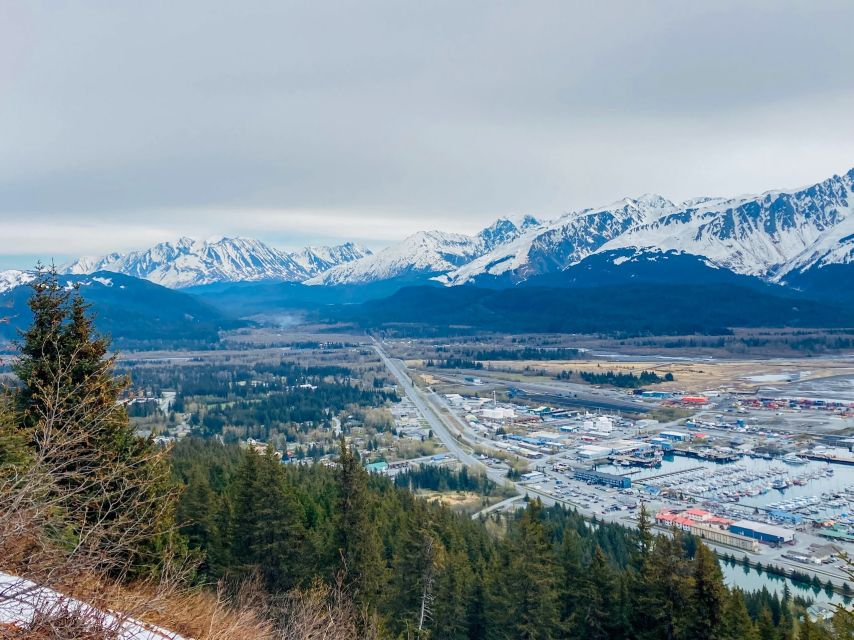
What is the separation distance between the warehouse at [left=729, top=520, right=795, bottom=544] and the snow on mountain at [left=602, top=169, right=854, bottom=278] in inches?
6485

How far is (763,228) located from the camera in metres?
184

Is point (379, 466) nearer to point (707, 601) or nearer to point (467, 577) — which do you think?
point (467, 577)

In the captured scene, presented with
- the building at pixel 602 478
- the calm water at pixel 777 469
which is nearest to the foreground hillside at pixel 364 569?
the calm water at pixel 777 469

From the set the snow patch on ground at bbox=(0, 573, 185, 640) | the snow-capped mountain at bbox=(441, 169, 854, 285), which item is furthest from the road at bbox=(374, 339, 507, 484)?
the snow-capped mountain at bbox=(441, 169, 854, 285)

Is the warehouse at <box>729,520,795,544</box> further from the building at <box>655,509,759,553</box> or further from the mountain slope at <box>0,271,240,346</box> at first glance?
the mountain slope at <box>0,271,240,346</box>

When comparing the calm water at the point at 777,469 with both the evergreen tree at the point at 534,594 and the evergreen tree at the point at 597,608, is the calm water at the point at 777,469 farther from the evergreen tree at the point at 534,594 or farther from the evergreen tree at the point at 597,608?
the evergreen tree at the point at 534,594

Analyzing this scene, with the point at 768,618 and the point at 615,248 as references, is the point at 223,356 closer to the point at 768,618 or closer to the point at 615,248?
the point at 768,618

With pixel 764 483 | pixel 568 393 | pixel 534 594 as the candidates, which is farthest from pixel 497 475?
pixel 568 393

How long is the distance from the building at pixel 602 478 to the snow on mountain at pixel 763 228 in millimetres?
159084

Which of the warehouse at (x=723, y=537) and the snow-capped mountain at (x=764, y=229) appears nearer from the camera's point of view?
the warehouse at (x=723, y=537)

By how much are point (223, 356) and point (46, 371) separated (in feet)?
304

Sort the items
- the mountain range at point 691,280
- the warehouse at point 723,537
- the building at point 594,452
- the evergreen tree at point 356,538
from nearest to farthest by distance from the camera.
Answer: the evergreen tree at point 356,538 → the warehouse at point 723,537 → the building at point 594,452 → the mountain range at point 691,280

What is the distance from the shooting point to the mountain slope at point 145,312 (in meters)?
122

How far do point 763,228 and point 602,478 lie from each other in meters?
184
